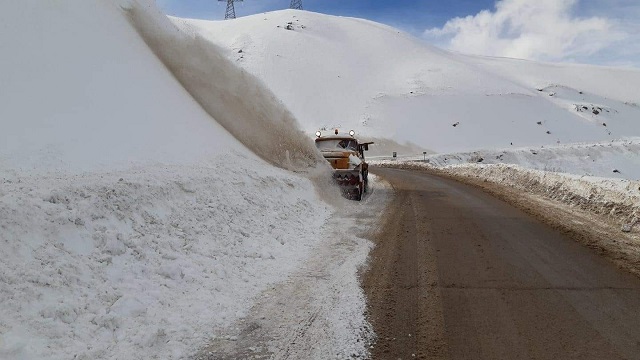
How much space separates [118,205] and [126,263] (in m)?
1.06

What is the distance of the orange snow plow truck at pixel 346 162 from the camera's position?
45.0 ft

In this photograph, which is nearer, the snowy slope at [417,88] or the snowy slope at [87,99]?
the snowy slope at [87,99]

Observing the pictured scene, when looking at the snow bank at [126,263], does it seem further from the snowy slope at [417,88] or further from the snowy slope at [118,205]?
the snowy slope at [417,88]

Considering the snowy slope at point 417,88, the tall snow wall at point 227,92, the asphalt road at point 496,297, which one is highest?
the snowy slope at point 417,88

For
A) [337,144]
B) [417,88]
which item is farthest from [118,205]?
[417,88]

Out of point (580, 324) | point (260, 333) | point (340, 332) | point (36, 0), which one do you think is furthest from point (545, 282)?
point (36, 0)

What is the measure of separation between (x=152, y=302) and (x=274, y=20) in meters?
94.9

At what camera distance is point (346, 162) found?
14367 millimetres

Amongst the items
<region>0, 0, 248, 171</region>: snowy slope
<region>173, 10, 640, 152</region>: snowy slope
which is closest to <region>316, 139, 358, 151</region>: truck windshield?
<region>0, 0, 248, 171</region>: snowy slope

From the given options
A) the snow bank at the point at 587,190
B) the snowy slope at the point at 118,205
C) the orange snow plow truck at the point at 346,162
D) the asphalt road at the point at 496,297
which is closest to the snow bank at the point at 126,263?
the snowy slope at the point at 118,205

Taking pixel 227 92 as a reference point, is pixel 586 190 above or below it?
below

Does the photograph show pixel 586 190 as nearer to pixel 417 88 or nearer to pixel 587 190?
pixel 587 190

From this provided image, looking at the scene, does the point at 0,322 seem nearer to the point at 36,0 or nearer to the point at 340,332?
the point at 340,332

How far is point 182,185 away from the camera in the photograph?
7324 millimetres
